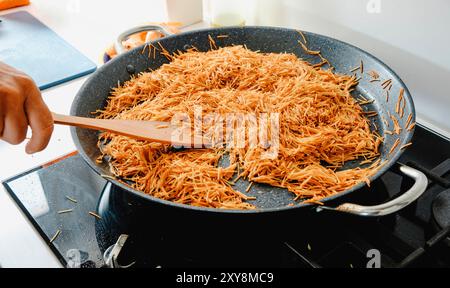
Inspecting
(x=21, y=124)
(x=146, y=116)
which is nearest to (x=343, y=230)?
(x=146, y=116)

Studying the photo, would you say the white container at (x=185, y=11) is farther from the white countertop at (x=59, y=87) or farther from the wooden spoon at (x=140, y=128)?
the wooden spoon at (x=140, y=128)

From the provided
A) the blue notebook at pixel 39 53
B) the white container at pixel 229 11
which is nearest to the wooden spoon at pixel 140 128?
the blue notebook at pixel 39 53

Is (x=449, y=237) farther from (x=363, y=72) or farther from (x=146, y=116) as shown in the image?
(x=146, y=116)

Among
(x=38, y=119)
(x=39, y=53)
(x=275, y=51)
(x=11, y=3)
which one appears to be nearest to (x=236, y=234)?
(x=38, y=119)

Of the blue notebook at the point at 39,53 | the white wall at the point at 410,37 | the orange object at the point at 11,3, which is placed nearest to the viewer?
the white wall at the point at 410,37

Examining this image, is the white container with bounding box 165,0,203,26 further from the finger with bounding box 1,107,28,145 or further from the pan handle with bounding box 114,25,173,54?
the finger with bounding box 1,107,28,145

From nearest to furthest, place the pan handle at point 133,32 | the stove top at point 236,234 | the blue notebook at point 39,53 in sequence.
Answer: the stove top at point 236,234, the pan handle at point 133,32, the blue notebook at point 39,53

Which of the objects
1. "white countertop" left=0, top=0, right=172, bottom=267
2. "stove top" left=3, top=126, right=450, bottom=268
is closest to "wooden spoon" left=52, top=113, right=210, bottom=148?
"stove top" left=3, top=126, right=450, bottom=268
